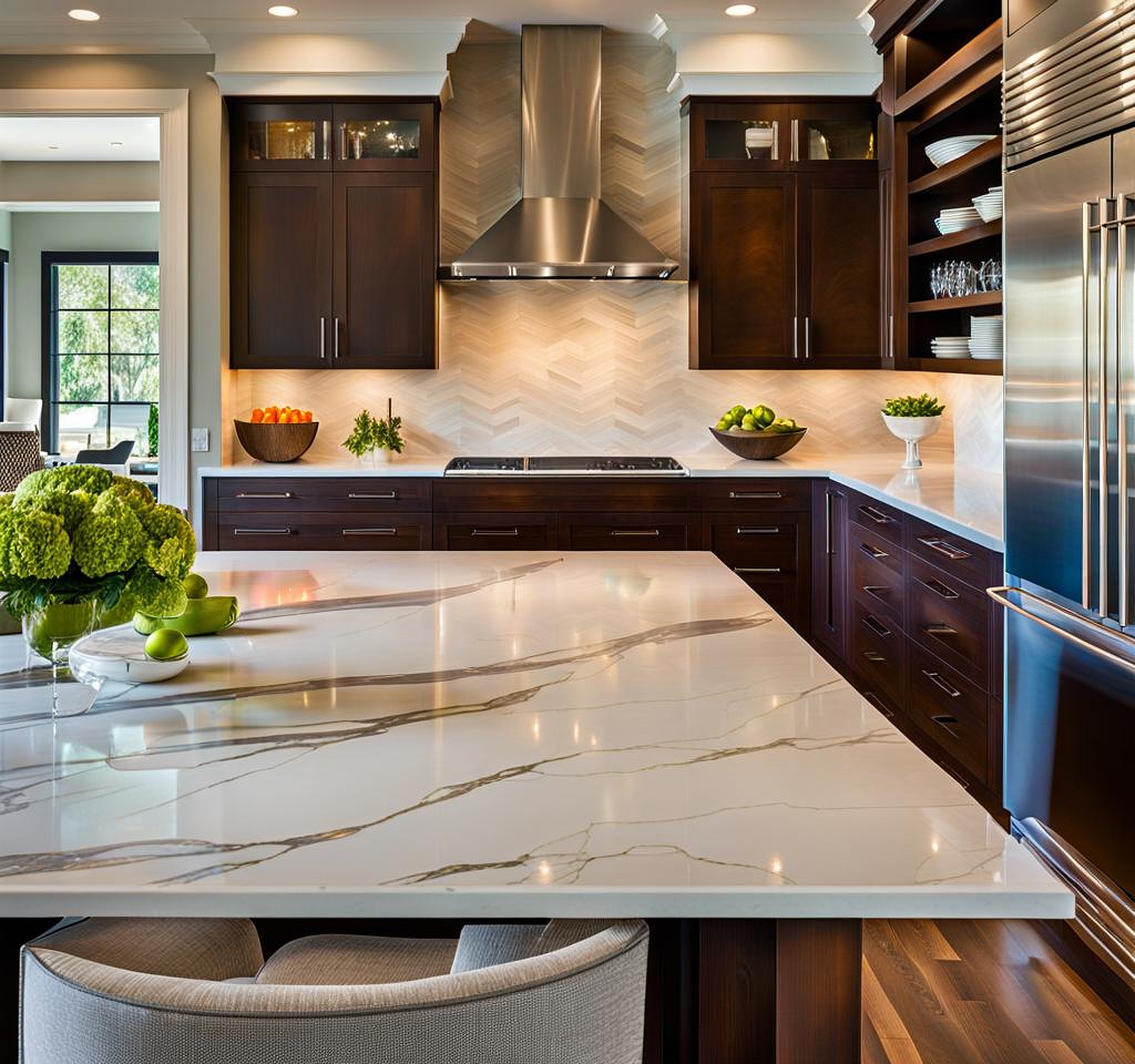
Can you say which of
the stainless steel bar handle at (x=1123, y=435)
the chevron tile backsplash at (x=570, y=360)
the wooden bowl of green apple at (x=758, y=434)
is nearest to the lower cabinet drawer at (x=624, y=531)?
the wooden bowl of green apple at (x=758, y=434)

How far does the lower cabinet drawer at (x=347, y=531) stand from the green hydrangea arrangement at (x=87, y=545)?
134 inches

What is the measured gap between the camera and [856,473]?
4.90 m

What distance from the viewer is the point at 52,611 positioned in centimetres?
165

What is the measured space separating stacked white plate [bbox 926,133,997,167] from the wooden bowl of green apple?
4.11 feet

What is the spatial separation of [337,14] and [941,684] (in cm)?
350

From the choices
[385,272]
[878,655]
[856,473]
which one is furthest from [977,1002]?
[385,272]

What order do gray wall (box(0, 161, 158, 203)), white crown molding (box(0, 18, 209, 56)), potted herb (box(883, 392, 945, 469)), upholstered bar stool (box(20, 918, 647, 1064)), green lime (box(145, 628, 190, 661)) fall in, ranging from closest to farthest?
1. upholstered bar stool (box(20, 918, 647, 1064))
2. green lime (box(145, 628, 190, 661))
3. potted herb (box(883, 392, 945, 469))
4. white crown molding (box(0, 18, 209, 56))
5. gray wall (box(0, 161, 158, 203))

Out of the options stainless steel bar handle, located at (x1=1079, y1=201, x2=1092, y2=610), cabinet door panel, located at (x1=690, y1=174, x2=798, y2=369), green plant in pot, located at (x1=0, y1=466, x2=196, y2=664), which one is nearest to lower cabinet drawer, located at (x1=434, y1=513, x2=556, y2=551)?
cabinet door panel, located at (x1=690, y1=174, x2=798, y2=369)

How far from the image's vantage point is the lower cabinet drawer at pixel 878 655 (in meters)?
4.16

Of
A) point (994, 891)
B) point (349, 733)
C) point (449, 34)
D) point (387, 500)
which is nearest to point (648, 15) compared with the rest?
point (449, 34)

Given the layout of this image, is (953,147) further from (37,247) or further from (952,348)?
(37,247)

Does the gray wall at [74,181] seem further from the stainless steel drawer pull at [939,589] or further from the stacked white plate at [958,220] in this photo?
the stainless steel drawer pull at [939,589]

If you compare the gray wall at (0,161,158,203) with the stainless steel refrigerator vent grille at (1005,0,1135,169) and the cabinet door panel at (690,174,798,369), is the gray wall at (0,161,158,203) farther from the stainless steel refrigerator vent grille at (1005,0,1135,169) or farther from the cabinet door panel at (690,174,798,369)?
the stainless steel refrigerator vent grille at (1005,0,1135,169)

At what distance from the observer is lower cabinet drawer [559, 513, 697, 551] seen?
508 centimetres
